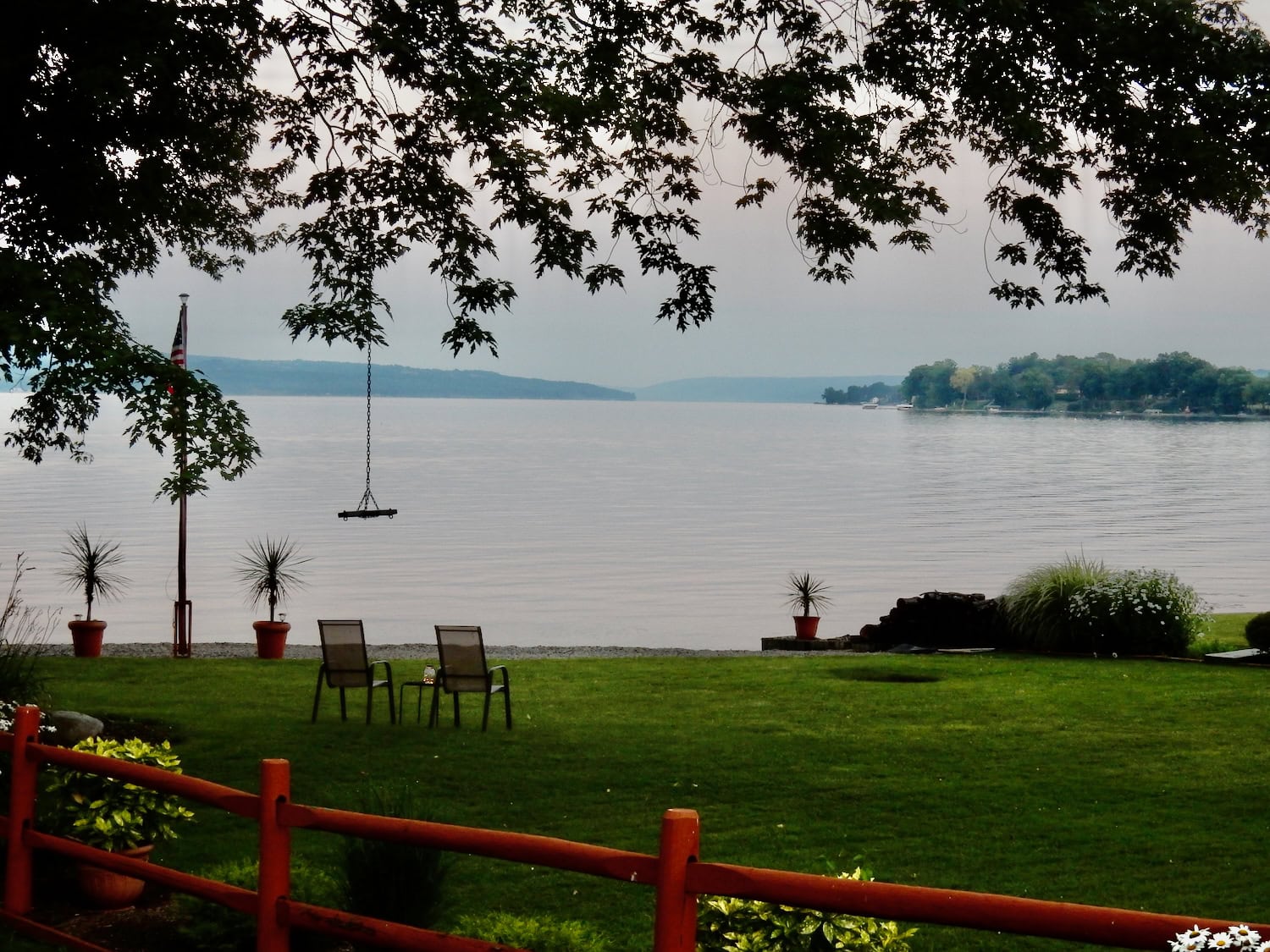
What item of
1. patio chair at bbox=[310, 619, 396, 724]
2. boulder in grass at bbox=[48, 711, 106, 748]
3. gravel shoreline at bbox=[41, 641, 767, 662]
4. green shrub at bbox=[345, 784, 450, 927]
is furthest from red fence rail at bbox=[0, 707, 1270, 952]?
gravel shoreline at bbox=[41, 641, 767, 662]

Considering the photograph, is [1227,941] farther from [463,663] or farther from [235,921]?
[463,663]

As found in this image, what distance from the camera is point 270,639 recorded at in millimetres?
19984

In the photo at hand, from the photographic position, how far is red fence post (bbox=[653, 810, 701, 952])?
3.78 m

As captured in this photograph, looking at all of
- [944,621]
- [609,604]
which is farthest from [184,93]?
[609,604]

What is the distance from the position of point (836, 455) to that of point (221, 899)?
145m

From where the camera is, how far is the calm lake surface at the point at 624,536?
34.3m

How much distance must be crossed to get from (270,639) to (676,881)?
56.1ft

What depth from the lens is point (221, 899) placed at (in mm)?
5062

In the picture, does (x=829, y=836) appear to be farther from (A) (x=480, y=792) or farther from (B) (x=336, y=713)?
(B) (x=336, y=713)

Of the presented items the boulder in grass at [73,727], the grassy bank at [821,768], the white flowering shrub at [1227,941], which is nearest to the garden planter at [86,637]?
the grassy bank at [821,768]

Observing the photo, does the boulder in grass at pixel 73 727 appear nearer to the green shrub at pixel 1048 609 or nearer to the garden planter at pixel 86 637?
the garden planter at pixel 86 637

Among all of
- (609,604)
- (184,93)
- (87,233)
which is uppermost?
(184,93)

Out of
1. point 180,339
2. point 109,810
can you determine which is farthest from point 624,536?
point 109,810

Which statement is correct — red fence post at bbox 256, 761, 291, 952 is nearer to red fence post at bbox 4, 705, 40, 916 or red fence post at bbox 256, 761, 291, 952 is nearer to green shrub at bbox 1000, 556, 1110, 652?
red fence post at bbox 4, 705, 40, 916
